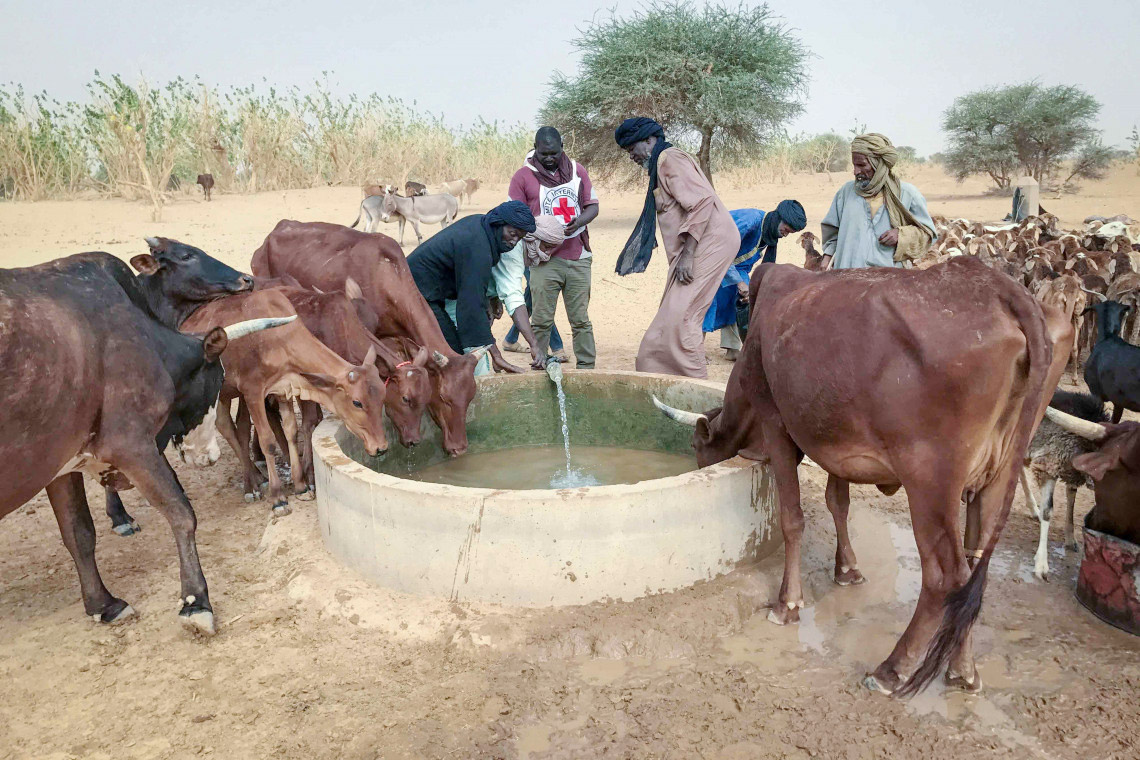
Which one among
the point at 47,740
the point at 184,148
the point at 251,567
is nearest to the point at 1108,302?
the point at 251,567

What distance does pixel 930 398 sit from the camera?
3.26 metres

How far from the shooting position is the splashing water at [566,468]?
5646 millimetres

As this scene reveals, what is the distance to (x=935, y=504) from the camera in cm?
331

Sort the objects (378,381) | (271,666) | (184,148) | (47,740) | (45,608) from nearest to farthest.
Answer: (47,740) < (271,666) < (45,608) < (378,381) < (184,148)

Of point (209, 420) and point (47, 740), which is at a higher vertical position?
point (209, 420)

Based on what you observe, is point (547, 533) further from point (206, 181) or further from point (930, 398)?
point (206, 181)

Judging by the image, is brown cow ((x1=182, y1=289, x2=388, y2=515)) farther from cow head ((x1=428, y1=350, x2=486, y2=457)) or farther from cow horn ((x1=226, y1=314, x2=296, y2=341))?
cow horn ((x1=226, y1=314, x2=296, y2=341))

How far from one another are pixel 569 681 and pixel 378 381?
234 centimetres

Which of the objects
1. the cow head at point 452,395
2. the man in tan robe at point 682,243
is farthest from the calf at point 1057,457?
the cow head at point 452,395

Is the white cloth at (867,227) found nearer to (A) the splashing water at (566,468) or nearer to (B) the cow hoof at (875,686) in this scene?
(A) the splashing water at (566,468)

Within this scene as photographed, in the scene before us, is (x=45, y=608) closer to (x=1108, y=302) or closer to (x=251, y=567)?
(x=251, y=567)

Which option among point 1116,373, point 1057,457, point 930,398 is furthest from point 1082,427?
point 1116,373

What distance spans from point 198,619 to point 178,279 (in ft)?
6.31

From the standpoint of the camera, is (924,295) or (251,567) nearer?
(924,295)
